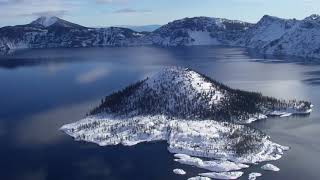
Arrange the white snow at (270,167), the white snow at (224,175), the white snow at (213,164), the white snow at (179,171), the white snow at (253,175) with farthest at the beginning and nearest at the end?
the white snow at (213,164), the white snow at (270,167), the white snow at (179,171), the white snow at (224,175), the white snow at (253,175)

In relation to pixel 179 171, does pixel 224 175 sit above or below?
above

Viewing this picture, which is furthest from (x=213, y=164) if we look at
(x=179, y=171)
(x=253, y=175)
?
(x=253, y=175)

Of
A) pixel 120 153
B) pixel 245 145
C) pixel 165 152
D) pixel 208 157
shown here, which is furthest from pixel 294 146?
pixel 120 153

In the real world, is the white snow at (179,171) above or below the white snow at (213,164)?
below

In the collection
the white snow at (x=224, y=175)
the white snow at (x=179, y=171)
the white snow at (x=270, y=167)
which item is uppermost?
the white snow at (x=270, y=167)

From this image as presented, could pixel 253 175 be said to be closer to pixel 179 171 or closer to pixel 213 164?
pixel 213 164

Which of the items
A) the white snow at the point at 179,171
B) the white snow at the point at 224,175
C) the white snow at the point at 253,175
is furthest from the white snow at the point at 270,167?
the white snow at the point at 179,171

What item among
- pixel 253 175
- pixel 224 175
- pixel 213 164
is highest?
pixel 213 164

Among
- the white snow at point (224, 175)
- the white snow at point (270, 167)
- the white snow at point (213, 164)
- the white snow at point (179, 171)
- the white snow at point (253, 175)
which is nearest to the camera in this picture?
the white snow at point (253, 175)

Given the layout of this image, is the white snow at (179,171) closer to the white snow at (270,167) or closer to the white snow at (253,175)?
the white snow at (253,175)

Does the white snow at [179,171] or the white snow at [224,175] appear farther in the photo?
the white snow at [179,171]

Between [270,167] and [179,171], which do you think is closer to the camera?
[179,171]

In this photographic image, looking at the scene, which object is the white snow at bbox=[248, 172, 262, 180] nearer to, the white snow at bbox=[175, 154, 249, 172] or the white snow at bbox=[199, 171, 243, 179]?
the white snow at bbox=[199, 171, 243, 179]
